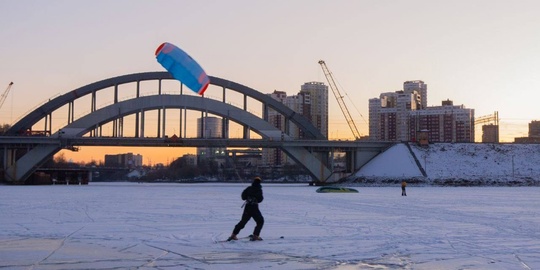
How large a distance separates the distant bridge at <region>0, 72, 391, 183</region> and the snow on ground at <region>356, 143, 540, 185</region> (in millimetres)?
4788

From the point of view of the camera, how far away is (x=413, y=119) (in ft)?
561

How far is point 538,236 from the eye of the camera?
18094 mm

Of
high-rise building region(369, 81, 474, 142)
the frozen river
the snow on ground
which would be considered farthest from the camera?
high-rise building region(369, 81, 474, 142)

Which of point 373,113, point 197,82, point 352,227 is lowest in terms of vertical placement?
point 352,227

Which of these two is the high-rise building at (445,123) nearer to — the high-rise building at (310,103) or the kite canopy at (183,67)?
the high-rise building at (310,103)

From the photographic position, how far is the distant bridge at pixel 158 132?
282ft

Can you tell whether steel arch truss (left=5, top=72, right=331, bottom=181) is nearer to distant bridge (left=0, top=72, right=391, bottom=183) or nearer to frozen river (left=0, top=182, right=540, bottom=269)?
distant bridge (left=0, top=72, right=391, bottom=183)

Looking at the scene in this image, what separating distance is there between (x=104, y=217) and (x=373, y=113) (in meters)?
176

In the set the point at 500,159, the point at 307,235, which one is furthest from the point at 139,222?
the point at 500,159

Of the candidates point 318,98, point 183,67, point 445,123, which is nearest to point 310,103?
point 318,98

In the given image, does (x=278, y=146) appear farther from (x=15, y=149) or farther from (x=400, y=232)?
(x=400, y=232)

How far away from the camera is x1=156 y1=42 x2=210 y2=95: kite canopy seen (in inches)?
1403

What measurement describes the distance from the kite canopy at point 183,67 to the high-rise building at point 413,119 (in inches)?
5094

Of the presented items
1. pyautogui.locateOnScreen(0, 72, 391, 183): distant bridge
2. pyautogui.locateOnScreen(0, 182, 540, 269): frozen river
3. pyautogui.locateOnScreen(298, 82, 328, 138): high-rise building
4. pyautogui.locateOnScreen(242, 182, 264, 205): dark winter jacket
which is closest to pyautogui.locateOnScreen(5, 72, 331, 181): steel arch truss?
pyautogui.locateOnScreen(0, 72, 391, 183): distant bridge
